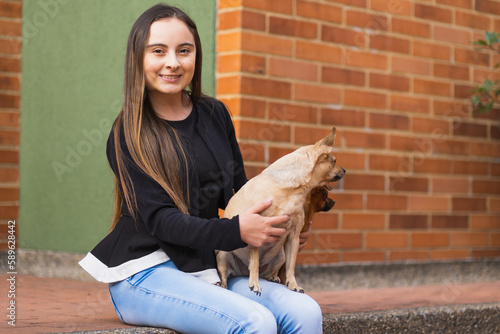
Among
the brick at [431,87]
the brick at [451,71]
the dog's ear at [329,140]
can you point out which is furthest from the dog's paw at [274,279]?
the brick at [451,71]

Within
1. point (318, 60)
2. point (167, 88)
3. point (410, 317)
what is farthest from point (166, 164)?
point (318, 60)

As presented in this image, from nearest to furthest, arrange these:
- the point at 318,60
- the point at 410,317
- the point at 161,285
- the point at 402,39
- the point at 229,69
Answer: the point at 161,285 < the point at 410,317 < the point at 229,69 < the point at 318,60 < the point at 402,39

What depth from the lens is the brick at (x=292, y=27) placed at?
4.56 m

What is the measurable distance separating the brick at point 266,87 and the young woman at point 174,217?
1.08 metres

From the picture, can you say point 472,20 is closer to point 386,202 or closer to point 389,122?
point 389,122

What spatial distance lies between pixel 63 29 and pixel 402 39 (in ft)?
7.89

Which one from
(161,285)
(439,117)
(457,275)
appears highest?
(439,117)

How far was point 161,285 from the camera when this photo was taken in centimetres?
288

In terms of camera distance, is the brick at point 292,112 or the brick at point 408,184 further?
the brick at point 408,184

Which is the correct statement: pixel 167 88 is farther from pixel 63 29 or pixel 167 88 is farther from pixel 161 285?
pixel 63 29

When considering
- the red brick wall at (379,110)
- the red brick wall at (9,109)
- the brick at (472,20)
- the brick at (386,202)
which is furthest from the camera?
the brick at (472,20)

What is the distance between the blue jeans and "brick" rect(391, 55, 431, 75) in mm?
2649

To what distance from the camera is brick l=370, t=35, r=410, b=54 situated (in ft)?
16.5

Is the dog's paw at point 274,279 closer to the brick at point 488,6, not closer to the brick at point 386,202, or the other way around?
the brick at point 386,202
